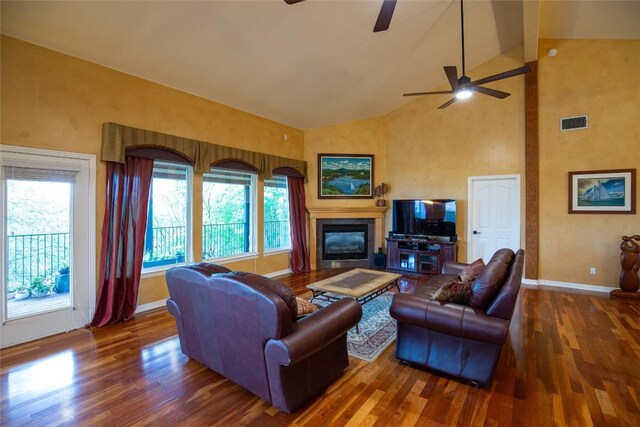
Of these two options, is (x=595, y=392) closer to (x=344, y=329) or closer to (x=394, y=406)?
(x=394, y=406)

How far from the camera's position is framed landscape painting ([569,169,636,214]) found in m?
4.77

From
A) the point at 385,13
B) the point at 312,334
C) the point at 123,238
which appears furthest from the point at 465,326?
the point at 123,238

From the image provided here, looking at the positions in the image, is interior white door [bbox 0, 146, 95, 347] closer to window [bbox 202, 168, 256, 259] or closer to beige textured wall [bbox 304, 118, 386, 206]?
window [bbox 202, 168, 256, 259]

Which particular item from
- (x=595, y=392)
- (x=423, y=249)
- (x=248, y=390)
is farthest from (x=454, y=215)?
(x=248, y=390)

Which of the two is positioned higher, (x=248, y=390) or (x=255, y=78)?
(x=255, y=78)

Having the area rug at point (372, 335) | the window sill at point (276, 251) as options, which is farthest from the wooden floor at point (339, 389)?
the window sill at point (276, 251)

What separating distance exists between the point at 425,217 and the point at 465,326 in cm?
411

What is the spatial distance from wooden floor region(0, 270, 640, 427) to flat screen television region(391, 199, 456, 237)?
292cm

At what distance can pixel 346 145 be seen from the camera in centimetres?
678

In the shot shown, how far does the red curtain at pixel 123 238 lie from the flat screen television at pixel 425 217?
470cm

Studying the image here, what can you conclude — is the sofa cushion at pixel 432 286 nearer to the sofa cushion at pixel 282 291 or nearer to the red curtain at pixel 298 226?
the sofa cushion at pixel 282 291

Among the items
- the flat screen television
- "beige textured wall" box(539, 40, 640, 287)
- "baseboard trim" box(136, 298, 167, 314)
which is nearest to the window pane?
"baseboard trim" box(136, 298, 167, 314)

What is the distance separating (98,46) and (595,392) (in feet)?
18.3

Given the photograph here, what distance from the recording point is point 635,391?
227cm
